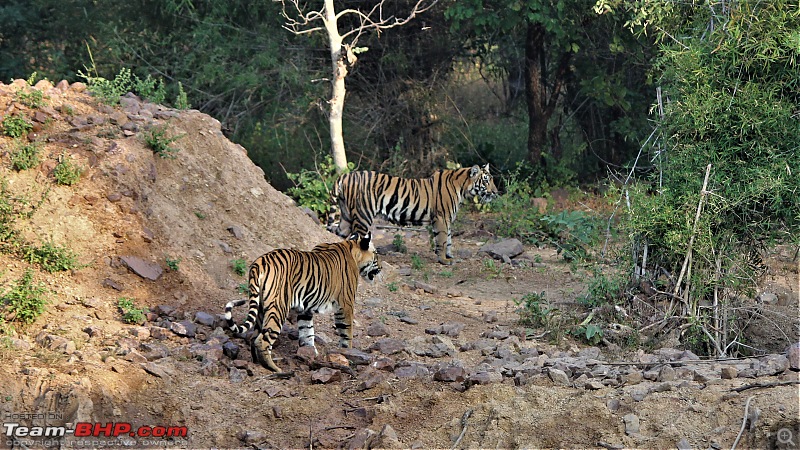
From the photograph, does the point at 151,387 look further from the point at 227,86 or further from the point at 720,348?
the point at 227,86

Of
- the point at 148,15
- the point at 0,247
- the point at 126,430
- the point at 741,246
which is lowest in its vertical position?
the point at 126,430

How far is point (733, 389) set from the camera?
642 centimetres

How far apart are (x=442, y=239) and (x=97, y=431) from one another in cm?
763

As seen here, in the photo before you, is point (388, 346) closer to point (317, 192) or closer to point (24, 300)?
point (24, 300)

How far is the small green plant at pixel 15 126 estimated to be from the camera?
9242 mm

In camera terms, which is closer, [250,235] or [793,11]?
[793,11]

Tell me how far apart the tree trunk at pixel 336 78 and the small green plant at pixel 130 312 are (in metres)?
6.41

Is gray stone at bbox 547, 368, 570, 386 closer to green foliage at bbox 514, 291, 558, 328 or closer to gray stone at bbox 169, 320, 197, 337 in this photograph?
green foliage at bbox 514, 291, 558, 328

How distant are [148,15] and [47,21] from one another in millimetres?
4029

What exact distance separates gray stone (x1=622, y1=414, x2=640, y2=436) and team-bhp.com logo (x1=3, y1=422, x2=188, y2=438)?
3006 mm

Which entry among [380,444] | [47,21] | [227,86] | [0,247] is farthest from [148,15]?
[380,444]

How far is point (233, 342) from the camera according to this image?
804cm

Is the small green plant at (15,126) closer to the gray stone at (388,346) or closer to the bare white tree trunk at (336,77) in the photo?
the gray stone at (388,346)

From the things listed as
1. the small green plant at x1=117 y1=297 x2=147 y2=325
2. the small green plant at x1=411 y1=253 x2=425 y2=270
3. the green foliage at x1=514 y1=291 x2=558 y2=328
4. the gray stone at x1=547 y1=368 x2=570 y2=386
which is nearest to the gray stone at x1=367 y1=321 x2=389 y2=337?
the green foliage at x1=514 y1=291 x2=558 y2=328
